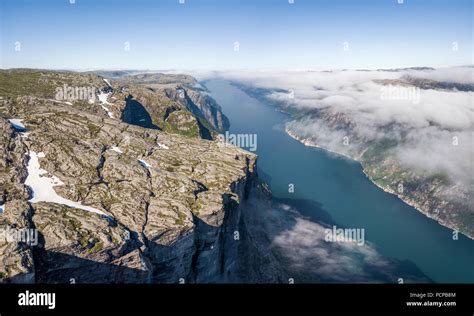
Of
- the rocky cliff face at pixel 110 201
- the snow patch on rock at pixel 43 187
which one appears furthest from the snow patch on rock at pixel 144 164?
the snow patch on rock at pixel 43 187

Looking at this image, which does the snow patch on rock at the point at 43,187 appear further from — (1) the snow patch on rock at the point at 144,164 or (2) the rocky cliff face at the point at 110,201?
(1) the snow patch on rock at the point at 144,164

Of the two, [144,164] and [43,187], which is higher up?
[144,164]

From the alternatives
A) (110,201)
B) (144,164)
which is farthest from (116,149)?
(110,201)

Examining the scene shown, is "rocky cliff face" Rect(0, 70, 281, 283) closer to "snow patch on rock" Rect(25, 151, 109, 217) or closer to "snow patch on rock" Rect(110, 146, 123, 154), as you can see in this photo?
"snow patch on rock" Rect(25, 151, 109, 217)

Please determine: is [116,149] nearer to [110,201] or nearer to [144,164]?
[144,164]

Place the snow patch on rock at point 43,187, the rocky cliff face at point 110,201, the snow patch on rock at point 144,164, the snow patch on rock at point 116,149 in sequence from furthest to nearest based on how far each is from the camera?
the snow patch on rock at point 116,149 < the snow patch on rock at point 144,164 < the snow patch on rock at point 43,187 < the rocky cliff face at point 110,201
